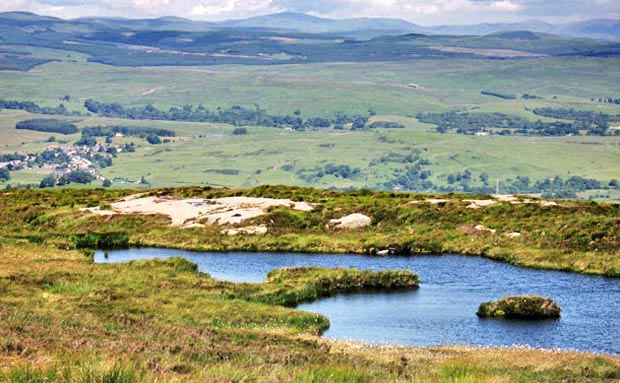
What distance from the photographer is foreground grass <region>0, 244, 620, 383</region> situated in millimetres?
20609

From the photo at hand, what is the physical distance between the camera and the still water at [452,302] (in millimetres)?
40938

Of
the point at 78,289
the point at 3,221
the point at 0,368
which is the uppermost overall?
the point at 0,368

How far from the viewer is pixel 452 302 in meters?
48.7

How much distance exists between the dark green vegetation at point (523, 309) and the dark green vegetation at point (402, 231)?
12583 mm

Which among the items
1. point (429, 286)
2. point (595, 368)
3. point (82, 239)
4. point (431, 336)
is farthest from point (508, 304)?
point (82, 239)

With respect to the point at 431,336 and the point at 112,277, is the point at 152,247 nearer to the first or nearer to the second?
the point at 112,277

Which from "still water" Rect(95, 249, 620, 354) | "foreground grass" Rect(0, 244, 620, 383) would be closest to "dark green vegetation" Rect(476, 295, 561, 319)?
"still water" Rect(95, 249, 620, 354)

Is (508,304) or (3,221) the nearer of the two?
(508,304)

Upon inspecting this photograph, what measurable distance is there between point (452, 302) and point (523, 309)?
200 inches

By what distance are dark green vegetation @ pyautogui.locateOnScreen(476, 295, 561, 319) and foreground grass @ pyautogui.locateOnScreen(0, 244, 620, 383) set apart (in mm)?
8424

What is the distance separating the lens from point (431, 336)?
4119 cm

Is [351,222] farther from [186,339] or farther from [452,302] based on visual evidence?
[186,339]

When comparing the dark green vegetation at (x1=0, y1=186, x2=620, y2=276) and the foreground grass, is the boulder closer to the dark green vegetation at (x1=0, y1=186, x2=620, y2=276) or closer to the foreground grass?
the dark green vegetation at (x1=0, y1=186, x2=620, y2=276)

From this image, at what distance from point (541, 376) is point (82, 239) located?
49746 mm
